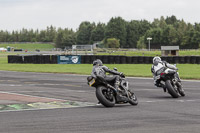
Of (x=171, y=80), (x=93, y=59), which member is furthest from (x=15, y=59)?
(x=171, y=80)

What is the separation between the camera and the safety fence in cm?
4105

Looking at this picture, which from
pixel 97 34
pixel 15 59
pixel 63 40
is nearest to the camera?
pixel 15 59

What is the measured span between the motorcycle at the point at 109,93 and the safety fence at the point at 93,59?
28.1 metres

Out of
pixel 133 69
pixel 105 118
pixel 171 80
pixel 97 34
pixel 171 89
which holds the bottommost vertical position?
pixel 133 69

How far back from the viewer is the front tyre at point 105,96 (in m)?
11.5

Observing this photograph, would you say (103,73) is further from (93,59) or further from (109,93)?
(93,59)

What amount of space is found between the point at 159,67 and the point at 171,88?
3.96ft

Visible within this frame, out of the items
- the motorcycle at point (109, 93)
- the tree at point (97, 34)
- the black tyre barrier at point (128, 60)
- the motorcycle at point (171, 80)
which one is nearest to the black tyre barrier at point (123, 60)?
the black tyre barrier at point (128, 60)

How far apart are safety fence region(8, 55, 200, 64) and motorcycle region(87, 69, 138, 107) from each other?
28.1 m

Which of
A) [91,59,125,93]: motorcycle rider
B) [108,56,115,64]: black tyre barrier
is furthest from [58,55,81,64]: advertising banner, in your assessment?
[91,59,125,93]: motorcycle rider

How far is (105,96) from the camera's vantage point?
11.8 metres

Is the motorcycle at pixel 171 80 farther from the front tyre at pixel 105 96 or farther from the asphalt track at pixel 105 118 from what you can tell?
the front tyre at pixel 105 96

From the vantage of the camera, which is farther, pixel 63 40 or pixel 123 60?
pixel 63 40

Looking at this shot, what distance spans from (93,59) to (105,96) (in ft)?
113
